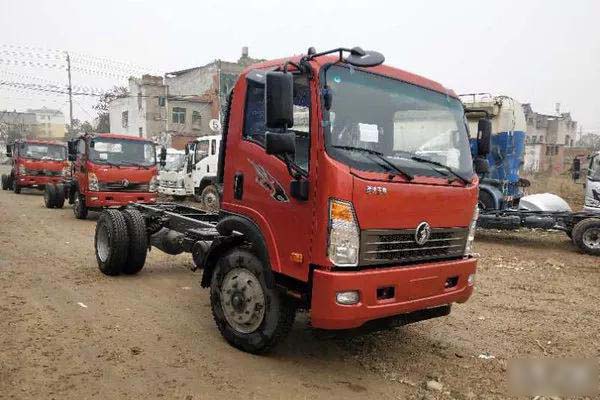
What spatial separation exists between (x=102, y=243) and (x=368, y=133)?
187 inches

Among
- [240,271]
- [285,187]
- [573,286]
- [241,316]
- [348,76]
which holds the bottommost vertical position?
[573,286]

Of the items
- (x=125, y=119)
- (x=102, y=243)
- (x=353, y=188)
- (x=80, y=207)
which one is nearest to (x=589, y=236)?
(x=353, y=188)

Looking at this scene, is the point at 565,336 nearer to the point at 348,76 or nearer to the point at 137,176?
the point at 348,76

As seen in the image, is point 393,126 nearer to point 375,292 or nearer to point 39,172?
point 375,292

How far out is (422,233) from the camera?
12.2ft

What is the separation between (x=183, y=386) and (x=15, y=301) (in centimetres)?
298

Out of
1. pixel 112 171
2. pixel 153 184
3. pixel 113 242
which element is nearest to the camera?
pixel 113 242

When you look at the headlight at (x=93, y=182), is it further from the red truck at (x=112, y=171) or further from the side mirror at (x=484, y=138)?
the side mirror at (x=484, y=138)

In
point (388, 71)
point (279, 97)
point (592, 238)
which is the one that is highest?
point (388, 71)

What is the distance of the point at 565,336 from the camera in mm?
4973

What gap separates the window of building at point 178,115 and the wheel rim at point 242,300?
117ft

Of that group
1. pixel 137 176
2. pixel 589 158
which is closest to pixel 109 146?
pixel 137 176

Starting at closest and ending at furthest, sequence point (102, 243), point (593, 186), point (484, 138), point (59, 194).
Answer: point (484, 138) < point (102, 243) < point (593, 186) < point (59, 194)

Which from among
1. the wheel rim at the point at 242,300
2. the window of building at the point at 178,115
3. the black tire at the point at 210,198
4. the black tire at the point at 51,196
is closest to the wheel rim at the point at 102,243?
the wheel rim at the point at 242,300
